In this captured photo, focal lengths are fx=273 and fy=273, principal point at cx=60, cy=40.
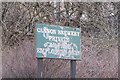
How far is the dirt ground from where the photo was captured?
316 inches

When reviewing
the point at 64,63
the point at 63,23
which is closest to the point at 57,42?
the point at 64,63

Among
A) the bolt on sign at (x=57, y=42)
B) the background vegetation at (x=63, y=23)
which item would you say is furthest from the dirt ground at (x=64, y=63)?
the bolt on sign at (x=57, y=42)

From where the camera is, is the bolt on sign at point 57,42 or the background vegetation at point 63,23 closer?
the bolt on sign at point 57,42

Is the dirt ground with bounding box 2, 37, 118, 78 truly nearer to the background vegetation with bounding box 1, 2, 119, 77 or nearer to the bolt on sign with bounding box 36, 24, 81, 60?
the background vegetation with bounding box 1, 2, 119, 77

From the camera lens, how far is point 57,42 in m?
7.10

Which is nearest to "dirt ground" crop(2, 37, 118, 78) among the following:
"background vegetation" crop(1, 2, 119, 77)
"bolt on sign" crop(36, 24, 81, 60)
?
"background vegetation" crop(1, 2, 119, 77)

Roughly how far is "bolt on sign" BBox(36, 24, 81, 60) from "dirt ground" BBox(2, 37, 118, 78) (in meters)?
1.10

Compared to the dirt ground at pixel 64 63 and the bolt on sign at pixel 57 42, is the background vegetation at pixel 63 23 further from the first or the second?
the bolt on sign at pixel 57 42

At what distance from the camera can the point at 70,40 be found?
24.1 feet

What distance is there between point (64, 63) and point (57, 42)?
1574 millimetres

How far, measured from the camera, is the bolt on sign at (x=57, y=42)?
22.6ft

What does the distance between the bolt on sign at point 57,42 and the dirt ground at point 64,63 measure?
3.61 feet

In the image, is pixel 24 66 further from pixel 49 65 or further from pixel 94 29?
pixel 94 29

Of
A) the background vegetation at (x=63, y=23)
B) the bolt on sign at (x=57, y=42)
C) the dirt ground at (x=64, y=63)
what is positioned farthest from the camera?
the background vegetation at (x=63, y=23)
